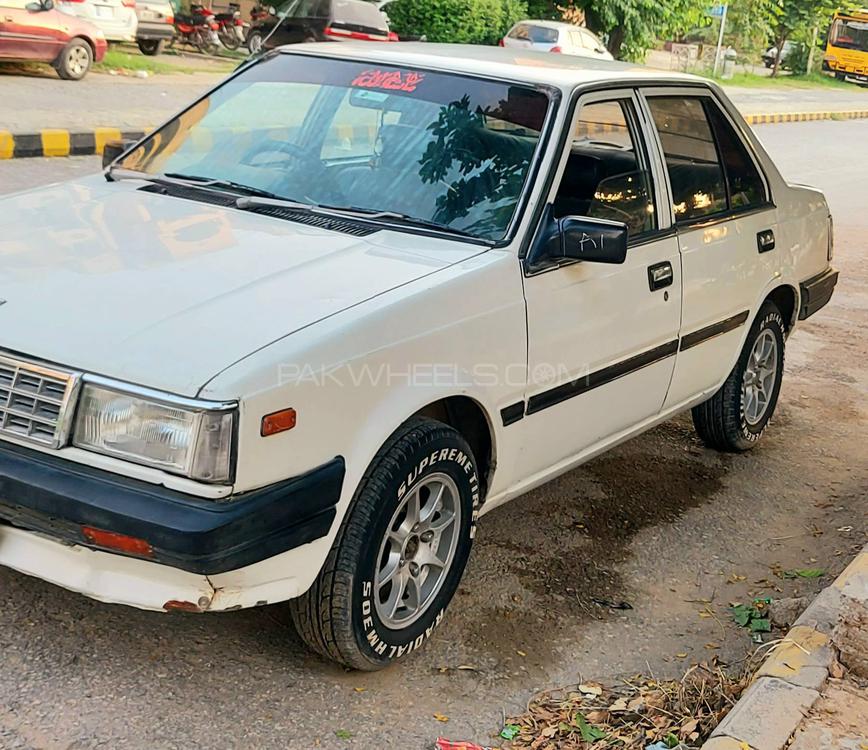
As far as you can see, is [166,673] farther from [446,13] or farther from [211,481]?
[446,13]

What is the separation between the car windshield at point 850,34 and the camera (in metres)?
45.7

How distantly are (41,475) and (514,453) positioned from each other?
1521 millimetres

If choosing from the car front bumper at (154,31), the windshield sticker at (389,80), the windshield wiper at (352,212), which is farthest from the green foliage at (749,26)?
the windshield wiper at (352,212)

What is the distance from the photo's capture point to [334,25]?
20.4 m

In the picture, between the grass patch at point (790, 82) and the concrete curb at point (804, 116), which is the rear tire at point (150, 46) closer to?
the concrete curb at point (804, 116)

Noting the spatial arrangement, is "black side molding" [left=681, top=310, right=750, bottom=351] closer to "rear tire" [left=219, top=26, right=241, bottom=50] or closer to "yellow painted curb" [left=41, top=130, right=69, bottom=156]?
"yellow painted curb" [left=41, top=130, right=69, bottom=156]

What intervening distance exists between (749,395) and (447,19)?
20550mm

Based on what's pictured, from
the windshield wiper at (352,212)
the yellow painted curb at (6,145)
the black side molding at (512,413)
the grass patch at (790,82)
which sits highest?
the grass patch at (790,82)

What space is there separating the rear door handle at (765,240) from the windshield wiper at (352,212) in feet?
6.13

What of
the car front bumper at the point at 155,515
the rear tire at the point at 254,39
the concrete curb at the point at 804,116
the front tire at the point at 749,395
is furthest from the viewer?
the concrete curb at the point at 804,116

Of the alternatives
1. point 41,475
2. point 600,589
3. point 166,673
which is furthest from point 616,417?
point 41,475

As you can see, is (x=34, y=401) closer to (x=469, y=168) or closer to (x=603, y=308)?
(x=469, y=168)

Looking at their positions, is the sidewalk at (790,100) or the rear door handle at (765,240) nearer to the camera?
the rear door handle at (765,240)

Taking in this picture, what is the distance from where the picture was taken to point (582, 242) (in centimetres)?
356
